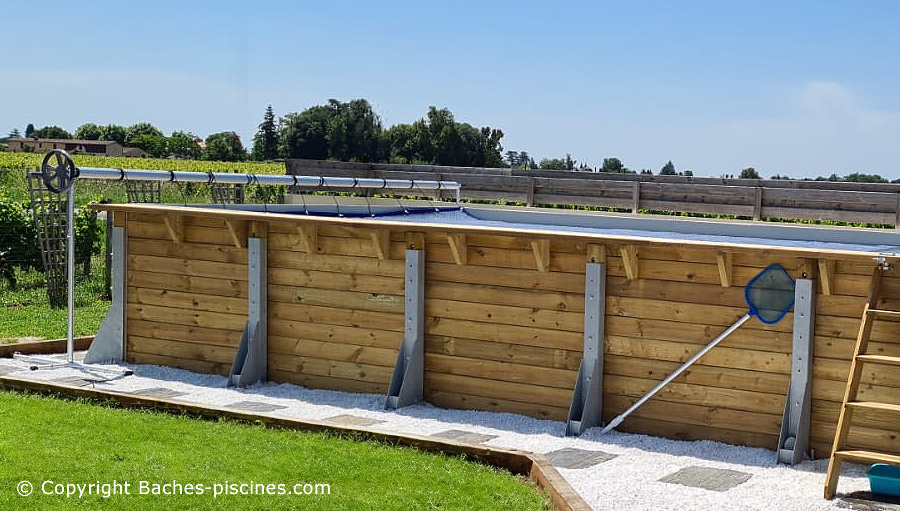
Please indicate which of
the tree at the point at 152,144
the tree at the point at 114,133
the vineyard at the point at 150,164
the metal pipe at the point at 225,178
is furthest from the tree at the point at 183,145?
the metal pipe at the point at 225,178

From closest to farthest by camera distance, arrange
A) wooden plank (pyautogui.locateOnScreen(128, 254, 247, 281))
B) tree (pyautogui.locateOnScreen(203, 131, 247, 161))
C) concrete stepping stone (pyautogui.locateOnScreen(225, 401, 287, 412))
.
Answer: concrete stepping stone (pyautogui.locateOnScreen(225, 401, 287, 412))
wooden plank (pyautogui.locateOnScreen(128, 254, 247, 281))
tree (pyautogui.locateOnScreen(203, 131, 247, 161))

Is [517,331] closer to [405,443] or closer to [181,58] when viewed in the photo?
[405,443]

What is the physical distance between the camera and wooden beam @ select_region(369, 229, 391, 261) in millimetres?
8961

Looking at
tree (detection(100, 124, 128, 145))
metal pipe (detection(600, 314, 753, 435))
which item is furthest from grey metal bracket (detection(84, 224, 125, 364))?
tree (detection(100, 124, 128, 145))

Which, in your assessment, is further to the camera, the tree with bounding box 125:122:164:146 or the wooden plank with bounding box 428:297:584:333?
the tree with bounding box 125:122:164:146

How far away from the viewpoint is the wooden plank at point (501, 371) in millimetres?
Result: 8391

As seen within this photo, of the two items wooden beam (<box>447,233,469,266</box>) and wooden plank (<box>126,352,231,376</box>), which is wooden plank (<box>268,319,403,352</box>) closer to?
wooden plank (<box>126,352,231,376</box>)

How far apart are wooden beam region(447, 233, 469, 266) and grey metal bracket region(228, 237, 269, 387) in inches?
77.2

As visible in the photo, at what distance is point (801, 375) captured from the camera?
7.37 metres

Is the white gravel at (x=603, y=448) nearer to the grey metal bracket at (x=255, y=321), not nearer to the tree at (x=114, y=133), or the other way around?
the grey metal bracket at (x=255, y=321)

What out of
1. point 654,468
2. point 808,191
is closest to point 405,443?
point 654,468

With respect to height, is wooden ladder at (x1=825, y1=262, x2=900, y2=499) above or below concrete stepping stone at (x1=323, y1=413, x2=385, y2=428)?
above

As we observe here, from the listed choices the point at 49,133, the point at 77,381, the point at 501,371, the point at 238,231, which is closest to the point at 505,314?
the point at 501,371

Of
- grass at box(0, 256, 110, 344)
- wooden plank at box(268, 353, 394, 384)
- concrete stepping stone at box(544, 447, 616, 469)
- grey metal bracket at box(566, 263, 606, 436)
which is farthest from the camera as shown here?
grass at box(0, 256, 110, 344)
